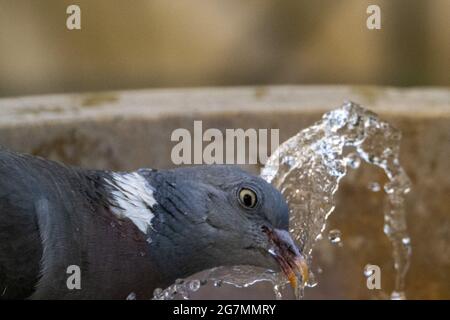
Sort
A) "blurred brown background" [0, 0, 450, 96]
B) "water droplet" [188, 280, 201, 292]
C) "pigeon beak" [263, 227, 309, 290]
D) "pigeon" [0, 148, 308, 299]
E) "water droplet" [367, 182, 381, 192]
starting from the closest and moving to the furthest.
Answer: "pigeon" [0, 148, 308, 299]
"pigeon beak" [263, 227, 309, 290]
"water droplet" [188, 280, 201, 292]
"water droplet" [367, 182, 381, 192]
"blurred brown background" [0, 0, 450, 96]

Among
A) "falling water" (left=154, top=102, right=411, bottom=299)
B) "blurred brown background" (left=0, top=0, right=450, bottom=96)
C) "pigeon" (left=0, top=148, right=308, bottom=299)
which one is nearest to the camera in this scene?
"pigeon" (left=0, top=148, right=308, bottom=299)

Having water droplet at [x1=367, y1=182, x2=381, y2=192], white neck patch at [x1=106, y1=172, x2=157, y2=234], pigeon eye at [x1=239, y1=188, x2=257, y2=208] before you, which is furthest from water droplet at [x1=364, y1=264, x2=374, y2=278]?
white neck patch at [x1=106, y1=172, x2=157, y2=234]

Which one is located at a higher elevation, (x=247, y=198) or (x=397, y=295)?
(x=247, y=198)

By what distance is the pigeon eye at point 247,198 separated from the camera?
105 inches

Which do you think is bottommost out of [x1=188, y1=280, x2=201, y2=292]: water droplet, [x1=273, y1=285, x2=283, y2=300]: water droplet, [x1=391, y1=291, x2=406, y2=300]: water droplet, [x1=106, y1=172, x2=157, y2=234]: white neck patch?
[x1=391, y1=291, x2=406, y2=300]: water droplet

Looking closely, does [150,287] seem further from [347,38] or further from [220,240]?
[347,38]

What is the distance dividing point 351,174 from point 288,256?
778 mm

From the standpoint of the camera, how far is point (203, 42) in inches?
274

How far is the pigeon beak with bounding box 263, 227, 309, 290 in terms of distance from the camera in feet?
8.66

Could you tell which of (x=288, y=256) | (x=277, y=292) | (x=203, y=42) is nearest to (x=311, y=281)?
(x=277, y=292)

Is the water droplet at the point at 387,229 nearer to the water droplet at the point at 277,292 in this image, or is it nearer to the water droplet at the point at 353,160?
the water droplet at the point at 353,160

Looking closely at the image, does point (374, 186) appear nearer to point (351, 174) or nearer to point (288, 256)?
point (351, 174)

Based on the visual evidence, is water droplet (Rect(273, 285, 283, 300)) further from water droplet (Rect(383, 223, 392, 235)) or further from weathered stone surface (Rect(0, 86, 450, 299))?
water droplet (Rect(383, 223, 392, 235))
